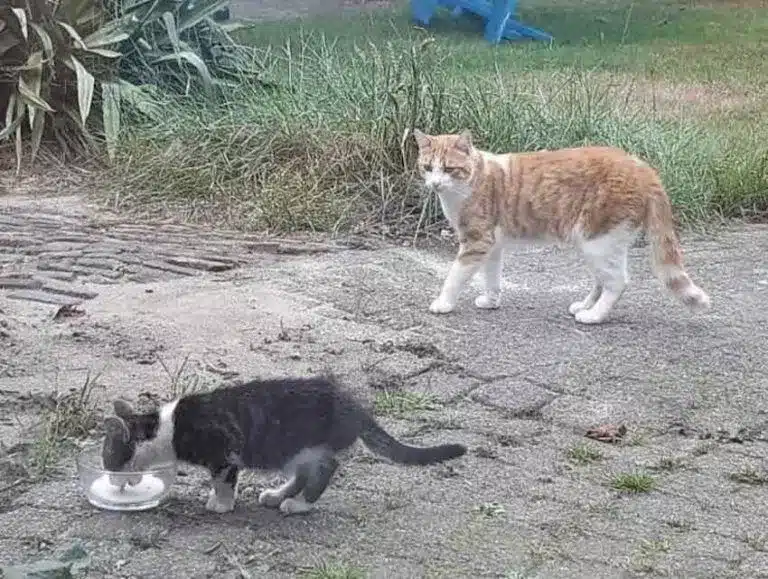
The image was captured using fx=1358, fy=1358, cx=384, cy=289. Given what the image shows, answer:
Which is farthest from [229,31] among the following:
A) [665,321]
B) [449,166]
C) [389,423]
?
[389,423]

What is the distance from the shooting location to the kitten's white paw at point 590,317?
18.5 feet

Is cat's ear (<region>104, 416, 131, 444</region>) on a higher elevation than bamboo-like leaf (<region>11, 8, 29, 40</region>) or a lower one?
higher

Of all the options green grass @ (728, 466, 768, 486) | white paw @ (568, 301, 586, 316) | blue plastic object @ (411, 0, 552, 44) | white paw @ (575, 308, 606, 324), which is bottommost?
blue plastic object @ (411, 0, 552, 44)

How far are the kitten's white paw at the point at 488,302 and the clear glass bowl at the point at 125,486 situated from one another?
8.13ft

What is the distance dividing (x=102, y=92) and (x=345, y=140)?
6.53ft

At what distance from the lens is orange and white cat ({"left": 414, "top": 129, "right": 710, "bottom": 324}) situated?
567cm

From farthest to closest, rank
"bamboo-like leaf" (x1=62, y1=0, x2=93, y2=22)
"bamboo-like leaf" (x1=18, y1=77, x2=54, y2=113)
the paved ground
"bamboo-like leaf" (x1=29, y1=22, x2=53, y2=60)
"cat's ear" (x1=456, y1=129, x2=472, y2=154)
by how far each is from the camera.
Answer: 1. "bamboo-like leaf" (x1=62, y1=0, x2=93, y2=22)
2. "bamboo-like leaf" (x1=29, y1=22, x2=53, y2=60)
3. "bamboo-like leaf" (x1=18, y1=77, x2=54, y2=113)
4. "cat's ear" (x1=456, y1=129, x2=472, y2=154)
5. the paved ground

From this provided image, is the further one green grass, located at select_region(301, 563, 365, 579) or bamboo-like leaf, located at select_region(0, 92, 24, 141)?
bamboo-like leaf, located at select_region(0, 92, 24, 141)

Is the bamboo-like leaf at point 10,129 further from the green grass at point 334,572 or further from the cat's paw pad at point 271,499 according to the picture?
the green grass at point 334,572

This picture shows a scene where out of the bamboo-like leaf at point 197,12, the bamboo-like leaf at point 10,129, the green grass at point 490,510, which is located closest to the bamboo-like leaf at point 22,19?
the bamboo-like leaf at point 10,129

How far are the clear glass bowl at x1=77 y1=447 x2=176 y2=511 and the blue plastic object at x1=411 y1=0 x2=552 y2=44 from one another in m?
10.9

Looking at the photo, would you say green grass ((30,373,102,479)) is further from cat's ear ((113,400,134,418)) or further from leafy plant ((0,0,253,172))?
leafy plant ((0,0,253,172))

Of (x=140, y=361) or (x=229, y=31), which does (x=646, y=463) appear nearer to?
(x=140, y=361)

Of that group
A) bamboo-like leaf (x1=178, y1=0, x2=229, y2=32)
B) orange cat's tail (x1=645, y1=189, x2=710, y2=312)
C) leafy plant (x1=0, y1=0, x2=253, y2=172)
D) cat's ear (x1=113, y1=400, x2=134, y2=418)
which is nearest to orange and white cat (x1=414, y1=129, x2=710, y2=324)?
orange cat's tail (x1=645, y1=189, x2=710, y2=312)
